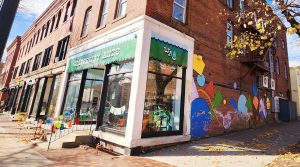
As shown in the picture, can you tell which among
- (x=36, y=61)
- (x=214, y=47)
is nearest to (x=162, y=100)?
(x=214, y=47)

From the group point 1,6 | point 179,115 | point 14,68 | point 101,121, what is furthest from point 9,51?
point 1,6

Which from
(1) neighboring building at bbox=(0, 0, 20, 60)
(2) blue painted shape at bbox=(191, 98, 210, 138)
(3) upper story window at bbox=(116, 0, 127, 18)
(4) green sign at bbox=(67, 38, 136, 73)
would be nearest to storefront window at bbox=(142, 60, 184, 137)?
(2) blue painted shape at bbox=(191, 98, 210, 138)

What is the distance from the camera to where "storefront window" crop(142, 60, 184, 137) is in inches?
360

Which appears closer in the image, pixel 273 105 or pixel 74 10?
pixel 74 10

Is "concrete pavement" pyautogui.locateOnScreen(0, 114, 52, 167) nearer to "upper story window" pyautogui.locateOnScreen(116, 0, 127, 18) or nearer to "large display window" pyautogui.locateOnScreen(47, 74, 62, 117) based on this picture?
"large display window" pyautogui.locateOnScreen(47, 74, 62, 117)

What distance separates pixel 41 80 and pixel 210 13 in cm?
1582

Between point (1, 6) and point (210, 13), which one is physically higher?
point (210, 13)

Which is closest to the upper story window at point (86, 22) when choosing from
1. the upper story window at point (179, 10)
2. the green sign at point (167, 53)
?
the upper story window at point (179, 10)

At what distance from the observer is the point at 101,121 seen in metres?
10.2

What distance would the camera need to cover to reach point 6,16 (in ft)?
4.50

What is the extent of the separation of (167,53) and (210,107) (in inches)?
174

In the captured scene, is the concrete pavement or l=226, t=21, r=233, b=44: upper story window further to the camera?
l=226, t=21, r=233, b=44: upper story window

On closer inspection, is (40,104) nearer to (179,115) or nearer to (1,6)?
(179,115)

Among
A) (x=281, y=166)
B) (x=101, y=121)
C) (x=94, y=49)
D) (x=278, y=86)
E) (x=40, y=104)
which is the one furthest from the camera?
(x=278, y=86)
